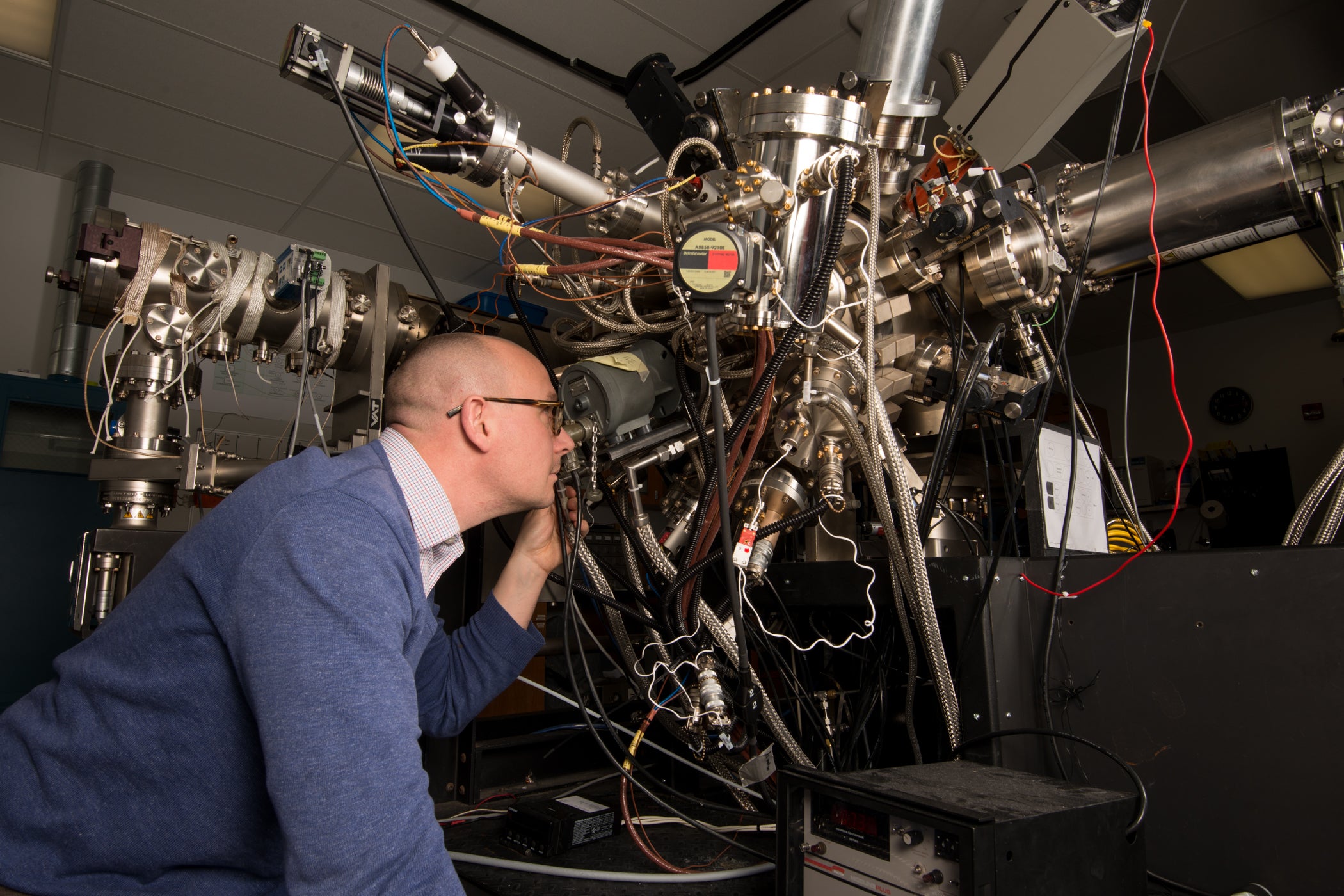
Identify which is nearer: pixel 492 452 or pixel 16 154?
pixel 492 452

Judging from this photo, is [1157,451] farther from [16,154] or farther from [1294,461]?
[16,154]

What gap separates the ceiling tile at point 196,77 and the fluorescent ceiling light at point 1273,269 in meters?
4.24

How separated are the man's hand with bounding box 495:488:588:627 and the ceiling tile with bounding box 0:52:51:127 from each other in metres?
3.31

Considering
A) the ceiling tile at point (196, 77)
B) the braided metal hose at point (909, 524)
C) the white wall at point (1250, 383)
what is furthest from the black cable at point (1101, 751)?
the white wall at point (1250, 383)

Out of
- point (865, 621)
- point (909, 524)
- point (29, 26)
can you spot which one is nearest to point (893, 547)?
point (909, 524)

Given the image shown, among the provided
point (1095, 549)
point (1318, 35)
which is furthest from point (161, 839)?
point (1318, 35)

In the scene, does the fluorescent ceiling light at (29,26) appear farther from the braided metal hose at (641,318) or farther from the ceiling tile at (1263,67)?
the ceiling tile at (1263,67)

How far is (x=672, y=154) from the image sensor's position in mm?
1161

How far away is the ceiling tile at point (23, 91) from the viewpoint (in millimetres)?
2969

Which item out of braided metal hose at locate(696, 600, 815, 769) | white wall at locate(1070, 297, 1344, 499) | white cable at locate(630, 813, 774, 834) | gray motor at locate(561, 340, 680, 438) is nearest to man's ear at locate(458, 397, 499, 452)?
gray motor at locate(561, 340, 680, 438)

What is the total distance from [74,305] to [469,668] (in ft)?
11.0

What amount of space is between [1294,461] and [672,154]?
5.48m

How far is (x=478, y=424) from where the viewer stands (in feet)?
3.50

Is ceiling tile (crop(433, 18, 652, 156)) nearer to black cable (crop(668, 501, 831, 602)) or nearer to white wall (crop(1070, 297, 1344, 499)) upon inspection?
black cable (crop(668, 501, 831, 602))
